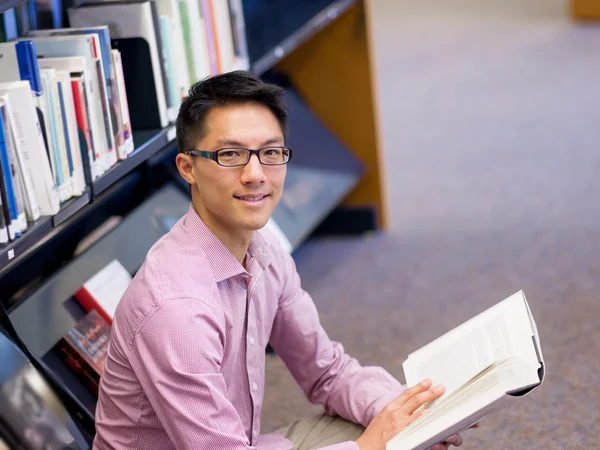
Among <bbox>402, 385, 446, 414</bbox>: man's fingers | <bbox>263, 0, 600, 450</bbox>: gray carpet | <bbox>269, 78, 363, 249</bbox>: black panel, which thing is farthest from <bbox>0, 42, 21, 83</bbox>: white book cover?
<bbox>269, 78, 363, 249</bbox>: black panel

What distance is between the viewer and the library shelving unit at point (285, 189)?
2.04m

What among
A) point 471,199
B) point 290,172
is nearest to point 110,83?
point 290,172

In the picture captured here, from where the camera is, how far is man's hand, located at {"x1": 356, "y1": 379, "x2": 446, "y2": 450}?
157cm

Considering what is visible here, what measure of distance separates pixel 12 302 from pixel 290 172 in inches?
63.1

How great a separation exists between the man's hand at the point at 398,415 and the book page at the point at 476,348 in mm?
31

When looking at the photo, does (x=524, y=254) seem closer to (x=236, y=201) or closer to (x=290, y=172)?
(x=290, y=172)

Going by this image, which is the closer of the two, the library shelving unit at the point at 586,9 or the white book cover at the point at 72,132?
the white book cover at the point at 72,132

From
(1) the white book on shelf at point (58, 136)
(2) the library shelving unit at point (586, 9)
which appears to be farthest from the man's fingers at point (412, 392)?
(2) the library shelving unit at point (586, 9)

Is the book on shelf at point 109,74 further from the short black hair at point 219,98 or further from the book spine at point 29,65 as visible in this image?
the short black hair at point 219,98

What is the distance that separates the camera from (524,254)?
346 cm

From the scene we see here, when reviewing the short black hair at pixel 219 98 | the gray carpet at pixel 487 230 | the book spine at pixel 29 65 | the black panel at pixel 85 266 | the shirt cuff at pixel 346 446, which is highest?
the book spine at pixel 29 65

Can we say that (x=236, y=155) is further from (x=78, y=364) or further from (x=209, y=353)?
(x=78, y=364)

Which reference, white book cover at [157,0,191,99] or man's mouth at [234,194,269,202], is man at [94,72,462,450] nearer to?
man's mouth at [234,194,269,202]

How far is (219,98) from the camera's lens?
163 centimetres
